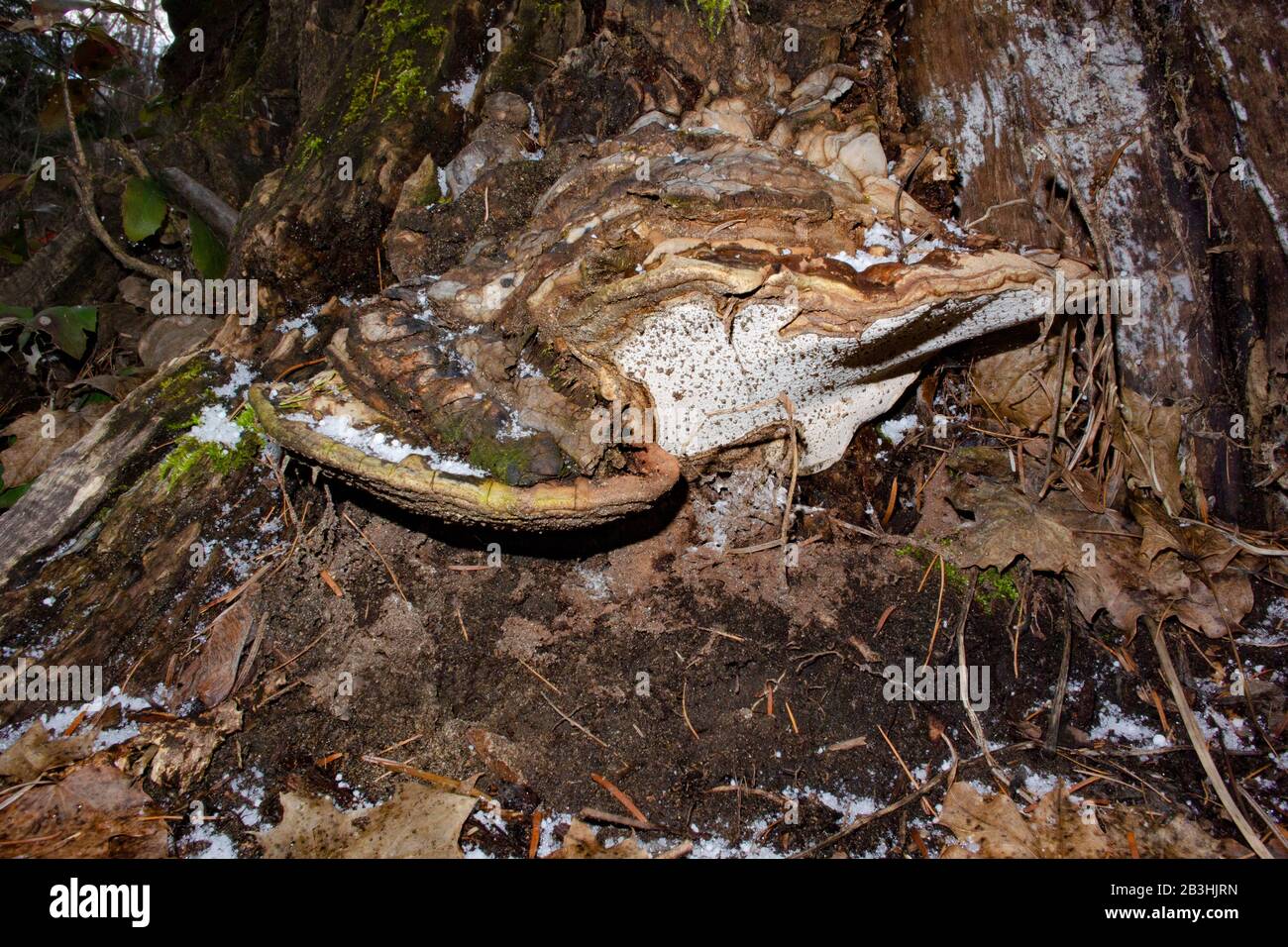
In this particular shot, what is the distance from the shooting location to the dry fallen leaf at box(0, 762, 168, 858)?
2.05 m

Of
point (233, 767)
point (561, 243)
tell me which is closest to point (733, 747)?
point (233, 767)

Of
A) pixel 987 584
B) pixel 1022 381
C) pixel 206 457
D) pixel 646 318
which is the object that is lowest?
pixel 987 584

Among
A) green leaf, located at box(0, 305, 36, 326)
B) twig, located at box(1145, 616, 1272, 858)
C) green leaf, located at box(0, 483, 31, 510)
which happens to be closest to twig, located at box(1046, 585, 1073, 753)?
twig, located at box(1145, 616, 1272, 858)

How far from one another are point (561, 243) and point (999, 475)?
1997 millimetres

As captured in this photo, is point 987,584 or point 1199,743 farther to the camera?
point 987,584

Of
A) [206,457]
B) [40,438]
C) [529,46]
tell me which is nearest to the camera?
[206,457]

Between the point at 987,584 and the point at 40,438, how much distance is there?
16.9 feet

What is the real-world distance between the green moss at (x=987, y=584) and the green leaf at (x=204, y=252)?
16.0ft

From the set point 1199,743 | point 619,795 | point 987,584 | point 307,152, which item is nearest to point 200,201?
point 307,152

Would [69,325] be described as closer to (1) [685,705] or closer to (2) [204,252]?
(2) [204,252]

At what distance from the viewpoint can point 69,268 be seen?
17.9ft

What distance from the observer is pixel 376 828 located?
7.02 feet

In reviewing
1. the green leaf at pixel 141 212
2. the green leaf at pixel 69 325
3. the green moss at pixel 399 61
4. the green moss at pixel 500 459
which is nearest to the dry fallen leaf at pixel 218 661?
the green moss at pixel 500 459

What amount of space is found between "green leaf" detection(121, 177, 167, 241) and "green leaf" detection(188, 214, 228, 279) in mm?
212
